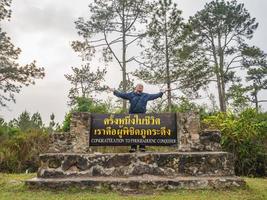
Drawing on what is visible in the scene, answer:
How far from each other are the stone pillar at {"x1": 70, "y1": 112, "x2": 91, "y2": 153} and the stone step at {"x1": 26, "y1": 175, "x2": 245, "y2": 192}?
3.31ft

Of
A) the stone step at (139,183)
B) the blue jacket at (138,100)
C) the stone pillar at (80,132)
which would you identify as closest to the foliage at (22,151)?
the stone pillar at (80,132)

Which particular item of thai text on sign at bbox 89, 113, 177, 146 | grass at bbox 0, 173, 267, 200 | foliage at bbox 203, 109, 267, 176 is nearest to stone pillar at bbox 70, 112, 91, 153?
thai text on sign at bbox 89, 113, 177, 146

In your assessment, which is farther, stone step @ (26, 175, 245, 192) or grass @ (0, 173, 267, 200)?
stone step @ (26, 175, 245, 192)

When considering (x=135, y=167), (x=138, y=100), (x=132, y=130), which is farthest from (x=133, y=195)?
(x=138, y=100)

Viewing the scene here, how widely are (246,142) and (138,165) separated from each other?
4.93m

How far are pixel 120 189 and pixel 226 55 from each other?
70.8ft

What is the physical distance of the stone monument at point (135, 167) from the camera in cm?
803

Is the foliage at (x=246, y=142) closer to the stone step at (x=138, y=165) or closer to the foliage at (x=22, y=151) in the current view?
the stone step at (x=138, y=165)

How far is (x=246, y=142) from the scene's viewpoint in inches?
473

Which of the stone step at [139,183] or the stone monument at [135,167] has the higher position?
the stone monument at [135,167]

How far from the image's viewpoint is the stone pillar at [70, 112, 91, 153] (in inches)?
356

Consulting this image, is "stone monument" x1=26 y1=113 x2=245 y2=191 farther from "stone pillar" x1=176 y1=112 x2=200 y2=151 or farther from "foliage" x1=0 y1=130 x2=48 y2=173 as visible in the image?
"foliage" x1=0 y1=130 x2=48 y2=173

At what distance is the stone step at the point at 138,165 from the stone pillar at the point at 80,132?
38 centimetres

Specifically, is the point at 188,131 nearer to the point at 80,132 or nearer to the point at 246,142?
the point at 80,132
